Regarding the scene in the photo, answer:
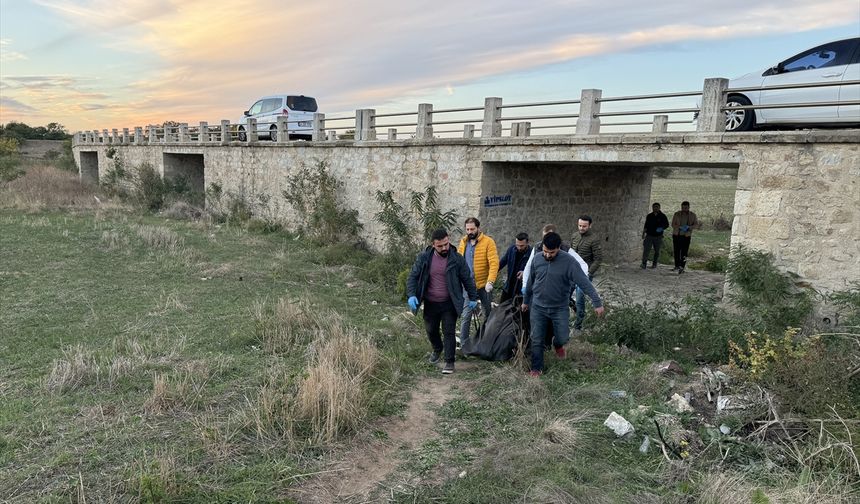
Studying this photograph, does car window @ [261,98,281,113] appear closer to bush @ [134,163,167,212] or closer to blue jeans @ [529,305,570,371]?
bush @ [134,163,167,212]

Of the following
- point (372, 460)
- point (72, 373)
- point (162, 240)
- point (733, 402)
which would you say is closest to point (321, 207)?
point (162, 240)

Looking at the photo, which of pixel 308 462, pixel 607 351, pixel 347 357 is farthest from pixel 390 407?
pixel 607 351

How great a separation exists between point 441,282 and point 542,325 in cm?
121

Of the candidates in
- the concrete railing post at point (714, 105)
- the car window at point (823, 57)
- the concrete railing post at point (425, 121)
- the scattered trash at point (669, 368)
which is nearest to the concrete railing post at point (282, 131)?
the concrete railing post at point (425, 121)

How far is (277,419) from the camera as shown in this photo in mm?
4551

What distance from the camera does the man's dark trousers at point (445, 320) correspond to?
19.8ft

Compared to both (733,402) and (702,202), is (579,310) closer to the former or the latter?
(733,402)

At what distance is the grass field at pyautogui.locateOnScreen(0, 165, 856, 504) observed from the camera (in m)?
3.79

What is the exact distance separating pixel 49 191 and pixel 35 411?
24114mm

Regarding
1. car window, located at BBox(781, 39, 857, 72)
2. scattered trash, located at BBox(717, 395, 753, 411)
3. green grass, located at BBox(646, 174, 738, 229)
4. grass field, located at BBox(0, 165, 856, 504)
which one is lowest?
grass field, located at BBox(0, 165, 856, 504)

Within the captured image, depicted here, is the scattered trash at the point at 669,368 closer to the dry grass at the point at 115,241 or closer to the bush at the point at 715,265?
the bush at the point at 715,265

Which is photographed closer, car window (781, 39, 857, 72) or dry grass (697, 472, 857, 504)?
dry grass (697, 472, 857, 504)

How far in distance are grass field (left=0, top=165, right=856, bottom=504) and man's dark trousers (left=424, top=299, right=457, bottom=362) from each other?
0.39m

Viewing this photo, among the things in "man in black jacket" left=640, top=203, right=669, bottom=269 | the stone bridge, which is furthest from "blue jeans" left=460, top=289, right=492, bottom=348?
"man in black jacket" left=640, top=203, right=669, bottom=269
